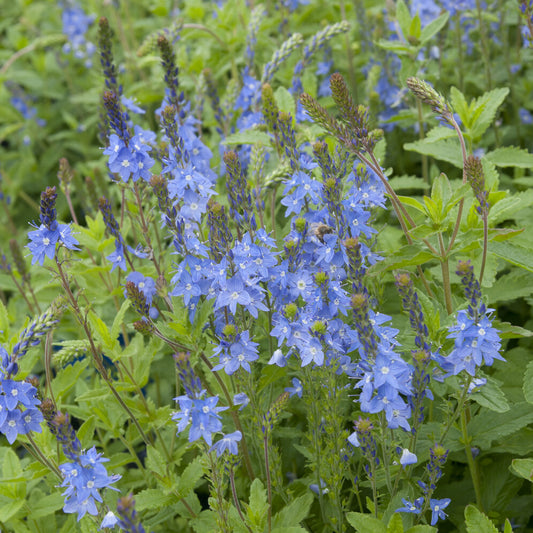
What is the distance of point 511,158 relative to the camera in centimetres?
323

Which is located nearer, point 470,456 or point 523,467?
point 523,467

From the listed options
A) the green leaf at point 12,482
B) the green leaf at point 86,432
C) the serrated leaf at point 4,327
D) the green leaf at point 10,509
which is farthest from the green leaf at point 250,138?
the green leaf at point 10,509

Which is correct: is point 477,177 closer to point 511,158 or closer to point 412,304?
point 412,304

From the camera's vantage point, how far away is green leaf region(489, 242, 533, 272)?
2.61m

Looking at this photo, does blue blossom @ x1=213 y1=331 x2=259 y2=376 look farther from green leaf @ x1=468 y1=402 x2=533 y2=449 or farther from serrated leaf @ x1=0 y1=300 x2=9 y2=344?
serrated leaf @ x1=0 y1=300 x2=9 y2=344

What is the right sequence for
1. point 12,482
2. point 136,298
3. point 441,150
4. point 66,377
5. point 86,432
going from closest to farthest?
point 136,298, point 12,482, point 86,432, point 66,377, point 441,150

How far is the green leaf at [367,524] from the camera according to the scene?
7.31ft

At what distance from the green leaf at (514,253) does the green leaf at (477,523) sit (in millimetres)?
976

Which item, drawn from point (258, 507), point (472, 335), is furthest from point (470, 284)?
point (258, 507)

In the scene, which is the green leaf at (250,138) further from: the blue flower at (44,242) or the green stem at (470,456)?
the green stem at (470,456)

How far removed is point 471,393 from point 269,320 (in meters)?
0.85

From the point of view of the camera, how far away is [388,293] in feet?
11.0

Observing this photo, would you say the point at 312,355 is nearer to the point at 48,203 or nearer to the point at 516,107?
the point at 48,203

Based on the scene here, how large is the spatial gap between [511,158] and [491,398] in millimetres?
1465
